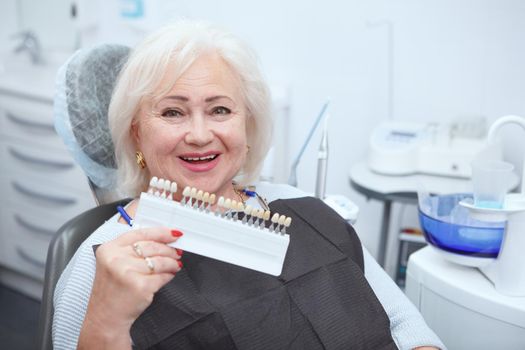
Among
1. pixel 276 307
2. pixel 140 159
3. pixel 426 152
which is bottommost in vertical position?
pixel 276 307

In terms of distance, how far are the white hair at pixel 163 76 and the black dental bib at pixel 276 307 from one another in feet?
0.93

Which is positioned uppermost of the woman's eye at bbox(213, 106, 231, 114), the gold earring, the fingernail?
the woman's eye at bbox(213, 106, 231, 114)

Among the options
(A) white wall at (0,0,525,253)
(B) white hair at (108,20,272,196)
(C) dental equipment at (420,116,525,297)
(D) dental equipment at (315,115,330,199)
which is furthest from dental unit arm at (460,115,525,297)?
(A) white wall at (0,0,525,253)

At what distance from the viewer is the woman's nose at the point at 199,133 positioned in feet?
3.57

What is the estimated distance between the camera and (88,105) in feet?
4.05

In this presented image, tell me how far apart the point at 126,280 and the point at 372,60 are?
167 centimetres

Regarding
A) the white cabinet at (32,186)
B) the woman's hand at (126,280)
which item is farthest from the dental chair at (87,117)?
the white cabinet at (32,186)

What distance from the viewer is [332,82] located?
233 centimetres

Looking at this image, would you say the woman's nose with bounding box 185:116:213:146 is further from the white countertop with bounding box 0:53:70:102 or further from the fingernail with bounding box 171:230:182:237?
the white countertop with bounding box 0:53:70:102

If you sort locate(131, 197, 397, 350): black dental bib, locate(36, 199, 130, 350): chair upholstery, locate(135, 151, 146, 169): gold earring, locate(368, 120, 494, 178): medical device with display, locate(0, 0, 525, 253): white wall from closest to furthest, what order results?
locate(131, 197, 397, 350): black dental bib, locate(36, 199, 130, 350): chair upholstery, locate(135, 151, 146, 169): gold earring, locate(368, 120, 494, 178): medical device with display, locate(0, 0, 525, 253): white wall

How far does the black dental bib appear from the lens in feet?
3.14

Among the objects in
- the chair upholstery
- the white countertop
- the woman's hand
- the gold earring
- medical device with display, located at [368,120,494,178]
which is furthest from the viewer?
the white countertop

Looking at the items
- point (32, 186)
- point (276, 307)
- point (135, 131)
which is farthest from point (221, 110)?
point (32, 186)

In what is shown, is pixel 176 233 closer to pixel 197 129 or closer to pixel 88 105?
pixel 197 129
